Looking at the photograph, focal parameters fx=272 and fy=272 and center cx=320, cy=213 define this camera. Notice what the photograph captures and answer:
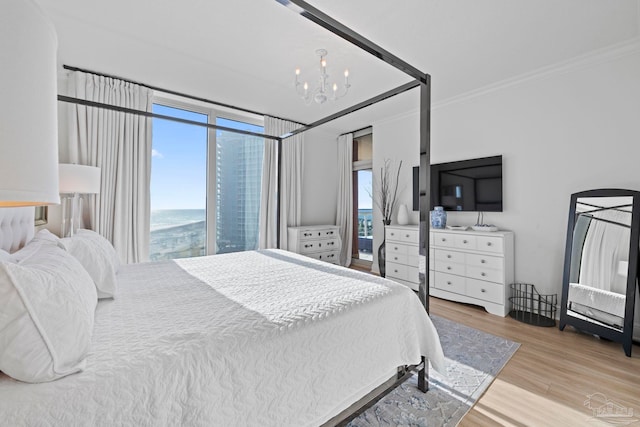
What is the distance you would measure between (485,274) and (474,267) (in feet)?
0.43

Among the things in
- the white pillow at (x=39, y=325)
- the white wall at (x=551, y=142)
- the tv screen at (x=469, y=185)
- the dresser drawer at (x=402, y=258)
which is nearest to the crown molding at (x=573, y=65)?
the white wall at (x=551, y=142)

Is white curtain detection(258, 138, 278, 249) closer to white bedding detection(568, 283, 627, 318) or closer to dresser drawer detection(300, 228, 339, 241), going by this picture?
dresser drawer detection(300, 228, 339, 241)

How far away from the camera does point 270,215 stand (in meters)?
4.45

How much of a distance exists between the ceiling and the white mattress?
201 centimetres

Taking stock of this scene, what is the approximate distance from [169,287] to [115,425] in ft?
3.15

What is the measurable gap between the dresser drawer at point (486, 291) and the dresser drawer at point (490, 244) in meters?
0.38

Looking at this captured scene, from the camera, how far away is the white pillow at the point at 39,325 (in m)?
0.71

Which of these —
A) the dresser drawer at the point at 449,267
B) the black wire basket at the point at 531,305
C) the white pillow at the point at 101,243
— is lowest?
the black wire basket at the point at 531,305

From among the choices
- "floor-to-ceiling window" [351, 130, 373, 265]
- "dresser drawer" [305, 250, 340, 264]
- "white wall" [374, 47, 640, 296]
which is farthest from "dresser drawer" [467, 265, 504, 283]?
"dresser drawer" [305, 250, 340, 264]

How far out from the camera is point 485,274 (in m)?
3.10

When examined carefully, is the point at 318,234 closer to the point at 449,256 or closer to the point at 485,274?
the point at 449,256

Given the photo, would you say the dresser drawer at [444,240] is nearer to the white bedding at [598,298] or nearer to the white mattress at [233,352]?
the white bedding at [598,298]

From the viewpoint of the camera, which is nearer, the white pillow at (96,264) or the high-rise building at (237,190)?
the white pillow at (96,264)

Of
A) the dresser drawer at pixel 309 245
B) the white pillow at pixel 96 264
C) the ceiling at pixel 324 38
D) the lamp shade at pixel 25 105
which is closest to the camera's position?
the lamp shade at pixel 25 105
